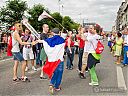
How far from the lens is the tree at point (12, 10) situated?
3414cm

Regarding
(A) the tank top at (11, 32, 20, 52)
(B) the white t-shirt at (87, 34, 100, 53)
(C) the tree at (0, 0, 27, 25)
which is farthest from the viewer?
(C) the tree at (0, 0, 27, 25)

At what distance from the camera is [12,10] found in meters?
35.0

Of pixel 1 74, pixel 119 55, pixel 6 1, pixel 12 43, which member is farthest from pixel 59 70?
pixel 6 1

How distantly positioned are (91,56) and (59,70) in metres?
1.38

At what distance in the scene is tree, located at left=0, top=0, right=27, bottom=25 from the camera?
112 ft

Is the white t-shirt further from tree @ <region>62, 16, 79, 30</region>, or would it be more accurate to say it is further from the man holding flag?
tree @ <region>62, 16, 79, 30</region>

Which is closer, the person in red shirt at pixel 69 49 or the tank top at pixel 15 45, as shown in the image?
the tank top at pixel 15 45

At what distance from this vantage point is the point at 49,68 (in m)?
7.21

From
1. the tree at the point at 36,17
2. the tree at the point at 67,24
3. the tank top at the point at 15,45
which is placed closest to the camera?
the tank top at the point at 15,45

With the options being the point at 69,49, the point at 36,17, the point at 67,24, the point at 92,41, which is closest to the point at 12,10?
the point at 36,17

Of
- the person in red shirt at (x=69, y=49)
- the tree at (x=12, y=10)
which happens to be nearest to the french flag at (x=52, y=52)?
the person in red shirt at (x=69, y=49)

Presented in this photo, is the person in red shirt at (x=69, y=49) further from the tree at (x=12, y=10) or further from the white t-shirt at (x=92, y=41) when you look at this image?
the tree at (x=12, y=10)

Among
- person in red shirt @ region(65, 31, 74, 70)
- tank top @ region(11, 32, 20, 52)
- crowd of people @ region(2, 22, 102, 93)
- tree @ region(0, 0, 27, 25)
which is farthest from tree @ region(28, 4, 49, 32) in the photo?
tank top @ region(11, 32, 20, 52)

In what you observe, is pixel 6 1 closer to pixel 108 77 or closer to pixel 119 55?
pixel 119 55
